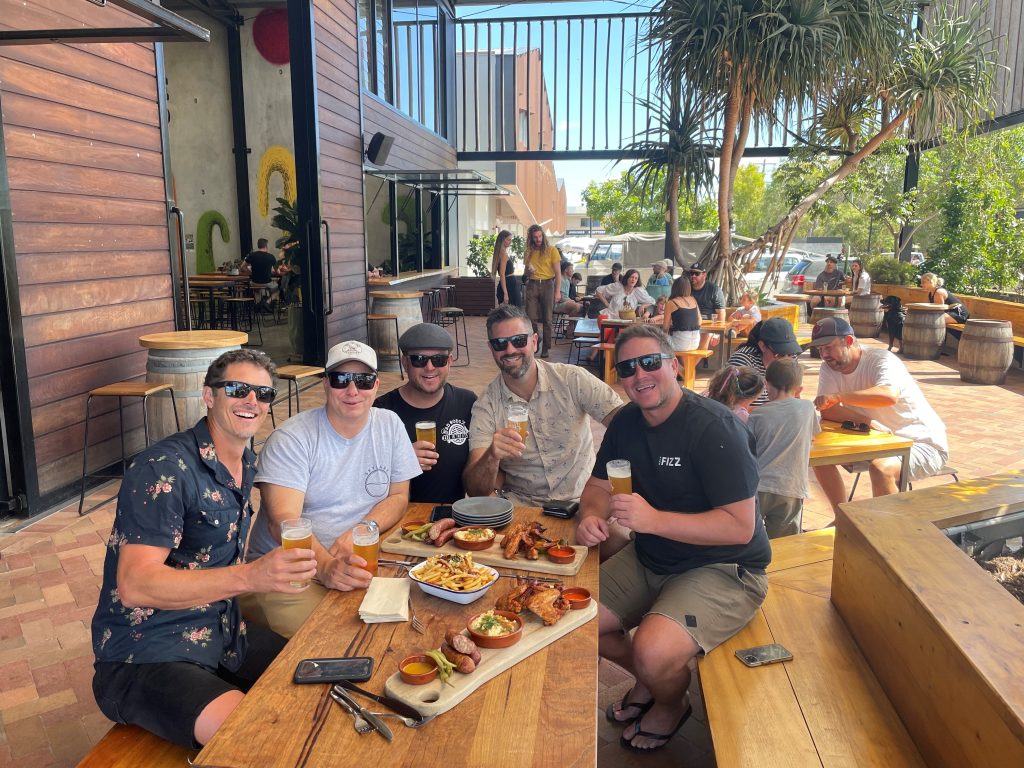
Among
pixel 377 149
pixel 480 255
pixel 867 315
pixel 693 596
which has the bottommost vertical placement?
pixel 693 596

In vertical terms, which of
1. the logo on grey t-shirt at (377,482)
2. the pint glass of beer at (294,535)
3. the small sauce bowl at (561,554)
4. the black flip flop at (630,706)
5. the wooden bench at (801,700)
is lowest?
the black flip flop at (630,706)

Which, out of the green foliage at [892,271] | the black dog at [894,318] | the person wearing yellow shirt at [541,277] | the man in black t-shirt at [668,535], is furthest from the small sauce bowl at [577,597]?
the green foliage at [892,271]

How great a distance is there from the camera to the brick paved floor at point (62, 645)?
256 cm

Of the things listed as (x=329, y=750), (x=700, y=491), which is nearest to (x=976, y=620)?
(x=700, y=491)

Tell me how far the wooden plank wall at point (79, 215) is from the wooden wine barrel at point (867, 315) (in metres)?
11.6

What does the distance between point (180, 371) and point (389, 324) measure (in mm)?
4768

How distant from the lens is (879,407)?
13.5 ft

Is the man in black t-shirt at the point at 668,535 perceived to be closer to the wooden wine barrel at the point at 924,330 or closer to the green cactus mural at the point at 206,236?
the wooden wine barrel at the point at 924,330

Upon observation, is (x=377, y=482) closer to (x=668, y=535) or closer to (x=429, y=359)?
(x=429, y=359)

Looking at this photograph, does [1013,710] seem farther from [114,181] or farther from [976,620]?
[114,181]

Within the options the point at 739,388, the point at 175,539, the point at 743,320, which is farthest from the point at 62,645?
the point at 743,320

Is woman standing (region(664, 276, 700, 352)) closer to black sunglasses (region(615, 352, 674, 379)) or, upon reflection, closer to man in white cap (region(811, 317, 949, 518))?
man in white cap (region(811, 317, 949, 518))

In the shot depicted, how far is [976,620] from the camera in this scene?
1697 mm

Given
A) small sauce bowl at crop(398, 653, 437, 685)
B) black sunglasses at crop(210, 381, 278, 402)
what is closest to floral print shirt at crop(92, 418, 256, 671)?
black sunglasses at crop(210, 381, 278, 402)
